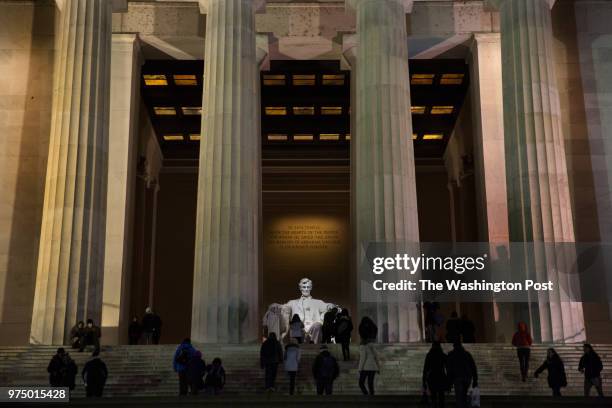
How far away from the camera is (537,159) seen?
30.3m

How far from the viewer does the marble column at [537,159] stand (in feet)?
94.7

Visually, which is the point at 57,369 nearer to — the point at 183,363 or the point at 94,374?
the point at 94,374

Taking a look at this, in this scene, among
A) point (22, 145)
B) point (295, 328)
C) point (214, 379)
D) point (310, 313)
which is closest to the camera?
point (214, 379)

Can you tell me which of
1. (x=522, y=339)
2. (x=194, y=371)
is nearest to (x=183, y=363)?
(x=194, y=371)

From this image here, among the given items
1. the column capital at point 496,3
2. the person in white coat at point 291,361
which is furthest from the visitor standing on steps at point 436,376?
the column capital at point 496,3

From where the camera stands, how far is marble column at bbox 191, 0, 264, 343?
28.6m

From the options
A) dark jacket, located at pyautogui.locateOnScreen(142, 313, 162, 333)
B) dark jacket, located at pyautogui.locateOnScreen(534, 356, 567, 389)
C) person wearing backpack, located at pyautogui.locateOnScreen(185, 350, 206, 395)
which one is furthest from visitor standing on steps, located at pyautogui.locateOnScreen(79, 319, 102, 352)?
dark jacket, located at pyautogui.locateOnScreen(534, 356, 567, 389)

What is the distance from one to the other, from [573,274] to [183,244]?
32.9 meters

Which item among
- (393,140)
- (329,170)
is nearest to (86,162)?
(393,140)

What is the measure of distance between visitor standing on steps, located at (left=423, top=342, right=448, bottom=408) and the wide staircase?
19.5 ft

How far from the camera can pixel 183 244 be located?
182 ft

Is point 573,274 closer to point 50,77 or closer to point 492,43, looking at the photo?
point 492,43

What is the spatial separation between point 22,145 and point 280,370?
20.6 meters

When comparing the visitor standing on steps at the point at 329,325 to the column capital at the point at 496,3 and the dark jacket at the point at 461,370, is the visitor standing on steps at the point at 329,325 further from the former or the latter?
the column capital at the point at 496,3
